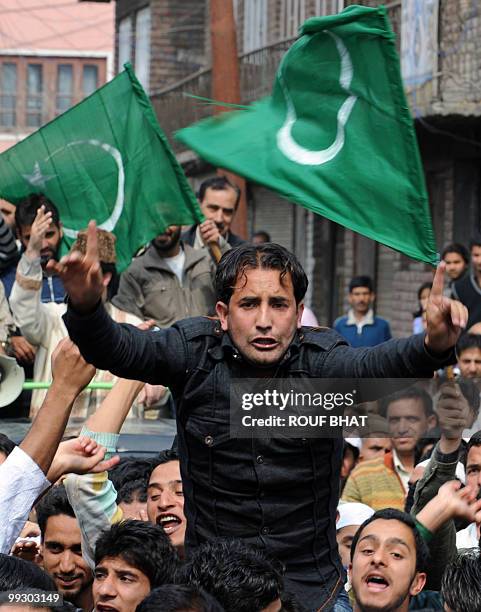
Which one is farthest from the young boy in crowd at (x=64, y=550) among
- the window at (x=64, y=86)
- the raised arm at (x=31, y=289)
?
the window at (x=64, y=86)

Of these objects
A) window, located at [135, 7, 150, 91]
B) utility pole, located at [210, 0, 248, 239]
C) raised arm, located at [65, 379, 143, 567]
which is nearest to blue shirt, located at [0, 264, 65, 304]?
raised arm, located at [65, 379, 143, 567]

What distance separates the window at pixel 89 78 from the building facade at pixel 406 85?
636cm

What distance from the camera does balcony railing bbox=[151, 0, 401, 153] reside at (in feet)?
63.5

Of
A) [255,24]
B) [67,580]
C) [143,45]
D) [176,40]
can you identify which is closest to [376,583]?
[67,580]

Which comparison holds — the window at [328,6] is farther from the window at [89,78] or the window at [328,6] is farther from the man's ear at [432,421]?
the window at [89,78]

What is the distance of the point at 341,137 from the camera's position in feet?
17.4

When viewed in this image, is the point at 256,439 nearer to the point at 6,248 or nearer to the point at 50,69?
the point at 6,248

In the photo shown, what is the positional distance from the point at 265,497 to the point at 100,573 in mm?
747

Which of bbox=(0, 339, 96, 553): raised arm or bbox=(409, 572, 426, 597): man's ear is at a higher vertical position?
bbox=(0, 339, 96, 553): raised arm

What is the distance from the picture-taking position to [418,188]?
16.8 feet

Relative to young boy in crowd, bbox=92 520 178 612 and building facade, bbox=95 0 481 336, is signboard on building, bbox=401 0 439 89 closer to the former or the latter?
building facade, bbox=95 0 481 336

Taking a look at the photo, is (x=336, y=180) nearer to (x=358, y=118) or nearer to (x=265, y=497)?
(x=358, y=118)

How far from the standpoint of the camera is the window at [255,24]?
21391 mm

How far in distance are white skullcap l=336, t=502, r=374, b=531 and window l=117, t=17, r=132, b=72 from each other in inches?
872
